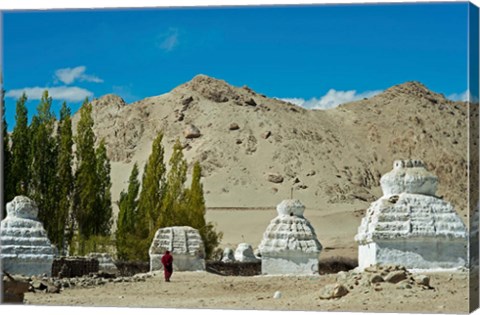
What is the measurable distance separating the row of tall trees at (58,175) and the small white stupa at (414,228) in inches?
335

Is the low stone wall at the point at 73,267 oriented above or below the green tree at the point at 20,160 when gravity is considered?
below

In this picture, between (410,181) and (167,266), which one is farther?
(167,266)

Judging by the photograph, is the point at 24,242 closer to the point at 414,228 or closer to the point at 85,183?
the point at 85,183

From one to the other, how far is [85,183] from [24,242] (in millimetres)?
6983

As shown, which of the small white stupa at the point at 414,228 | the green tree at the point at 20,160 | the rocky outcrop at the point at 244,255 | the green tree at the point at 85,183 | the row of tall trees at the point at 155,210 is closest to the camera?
the small white stupa at the point at 414,228

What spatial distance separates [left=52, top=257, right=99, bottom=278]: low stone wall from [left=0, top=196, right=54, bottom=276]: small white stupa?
229 centimetres

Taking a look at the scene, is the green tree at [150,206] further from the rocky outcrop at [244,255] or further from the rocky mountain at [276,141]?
the rocky mountain at [276,141]

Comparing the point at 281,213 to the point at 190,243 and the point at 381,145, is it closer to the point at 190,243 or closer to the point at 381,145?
the point at 190,243

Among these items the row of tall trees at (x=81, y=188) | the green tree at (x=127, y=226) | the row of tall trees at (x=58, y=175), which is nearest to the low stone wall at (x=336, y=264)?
the row of tall trees at (x=81, y=188)

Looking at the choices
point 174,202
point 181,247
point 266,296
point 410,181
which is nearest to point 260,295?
point 266,296

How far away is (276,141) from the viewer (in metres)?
68.9

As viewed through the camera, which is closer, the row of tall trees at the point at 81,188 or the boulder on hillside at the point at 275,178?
the row of tall trees at the point at 81,188

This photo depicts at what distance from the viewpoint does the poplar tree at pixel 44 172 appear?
27.2 meters

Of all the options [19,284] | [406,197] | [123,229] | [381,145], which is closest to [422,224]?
[406,197]
